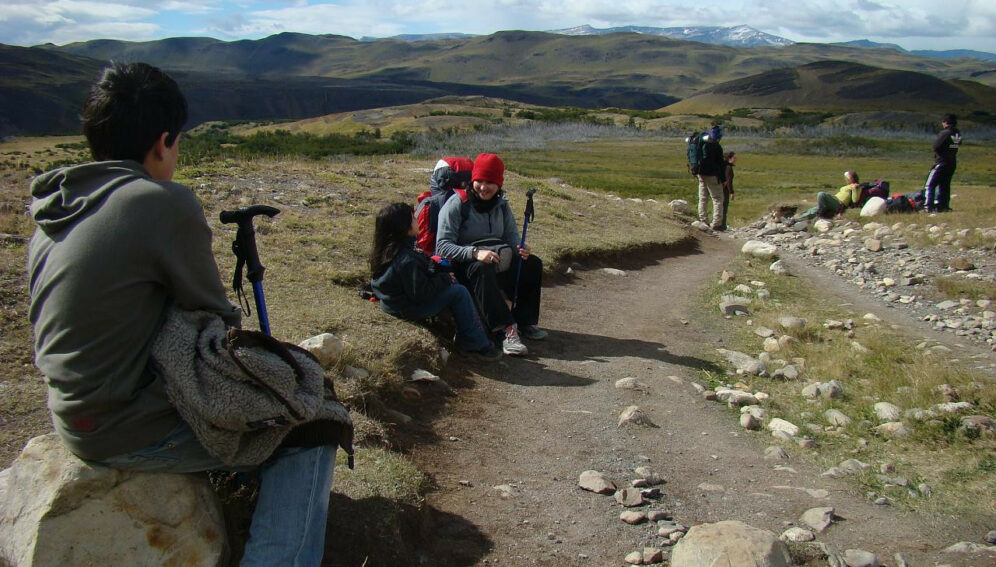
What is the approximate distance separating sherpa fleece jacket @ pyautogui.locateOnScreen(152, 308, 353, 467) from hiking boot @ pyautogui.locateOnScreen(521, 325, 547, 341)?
5.10m

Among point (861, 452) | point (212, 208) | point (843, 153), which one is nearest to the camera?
point (861, 452)

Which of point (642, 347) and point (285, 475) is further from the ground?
point (285, 475)

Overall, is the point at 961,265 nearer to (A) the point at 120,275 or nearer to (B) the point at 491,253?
(B) the point at 491,253

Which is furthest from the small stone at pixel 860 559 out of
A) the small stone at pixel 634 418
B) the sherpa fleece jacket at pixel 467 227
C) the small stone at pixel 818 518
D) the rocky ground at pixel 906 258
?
the rocky ground at pixel 906 258

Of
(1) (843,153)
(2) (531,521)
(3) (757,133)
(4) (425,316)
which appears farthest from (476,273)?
(3) (757,133)

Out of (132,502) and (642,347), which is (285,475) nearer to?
(132,502)

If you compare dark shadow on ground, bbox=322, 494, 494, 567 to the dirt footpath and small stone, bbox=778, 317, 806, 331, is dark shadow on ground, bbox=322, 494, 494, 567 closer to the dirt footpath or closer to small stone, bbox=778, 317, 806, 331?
the dirt footpath

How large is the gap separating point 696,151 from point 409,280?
1226 cm

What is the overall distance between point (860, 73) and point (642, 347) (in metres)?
177

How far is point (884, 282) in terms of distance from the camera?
1280 centimetres

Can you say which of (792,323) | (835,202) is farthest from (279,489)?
(835,202)

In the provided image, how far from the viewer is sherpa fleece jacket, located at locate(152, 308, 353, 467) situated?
2857mm

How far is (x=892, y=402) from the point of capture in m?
6.61

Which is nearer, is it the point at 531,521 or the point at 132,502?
the point at 132,502
